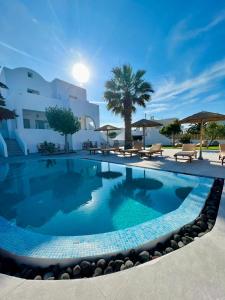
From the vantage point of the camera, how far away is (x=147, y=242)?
263 centimetres

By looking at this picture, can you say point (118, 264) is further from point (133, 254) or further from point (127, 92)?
point (127, 92)

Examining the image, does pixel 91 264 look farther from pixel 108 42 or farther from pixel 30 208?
pixel 108 42

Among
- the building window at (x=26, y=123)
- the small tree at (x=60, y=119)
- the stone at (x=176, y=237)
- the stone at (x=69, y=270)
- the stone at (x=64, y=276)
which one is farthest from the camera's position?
the building window at (x=26, y=123)

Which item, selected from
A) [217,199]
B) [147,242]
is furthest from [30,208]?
[217,199]

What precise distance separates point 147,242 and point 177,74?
15.7 meters

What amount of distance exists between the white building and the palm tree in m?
7.97

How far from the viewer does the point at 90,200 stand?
5.39m

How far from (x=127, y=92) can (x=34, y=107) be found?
37.2 feet

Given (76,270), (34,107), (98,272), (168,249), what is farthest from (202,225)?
(34,107)

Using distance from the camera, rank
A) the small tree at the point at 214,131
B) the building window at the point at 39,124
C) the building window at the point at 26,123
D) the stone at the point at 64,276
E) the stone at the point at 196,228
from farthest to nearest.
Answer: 1. the building window at the point at 39,124
2. the building window at the point at 26,123
3. the small tree at the point at 214,131
4. the stone at the point at 196,228
5. the stone at the point at 64,276

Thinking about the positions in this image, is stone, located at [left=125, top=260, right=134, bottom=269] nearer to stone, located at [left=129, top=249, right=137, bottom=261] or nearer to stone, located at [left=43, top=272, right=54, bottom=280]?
stone, located at [left=129, top=249, right=137, bottom=261]

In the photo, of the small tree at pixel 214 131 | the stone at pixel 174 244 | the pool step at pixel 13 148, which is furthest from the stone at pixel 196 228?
the small tree at pixel 214 131

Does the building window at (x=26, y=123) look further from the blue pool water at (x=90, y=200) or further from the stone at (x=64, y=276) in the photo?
the stone at (x=64, y=276)

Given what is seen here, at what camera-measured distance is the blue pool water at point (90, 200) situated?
3885 millimetres
